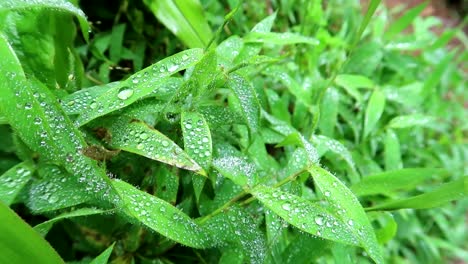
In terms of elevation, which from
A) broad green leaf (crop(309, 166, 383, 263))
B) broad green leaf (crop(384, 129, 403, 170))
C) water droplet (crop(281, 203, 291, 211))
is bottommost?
broad green leaf (crop(384, 129, 403, 170))

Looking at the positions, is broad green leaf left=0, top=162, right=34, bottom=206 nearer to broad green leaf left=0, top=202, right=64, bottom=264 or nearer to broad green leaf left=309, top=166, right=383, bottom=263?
broad green leaf left=0, top=202, right=64, bottom=264

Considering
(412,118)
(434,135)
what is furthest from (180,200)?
(434,135)

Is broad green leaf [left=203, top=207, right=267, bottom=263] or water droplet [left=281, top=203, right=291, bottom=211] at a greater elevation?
water droplet [left=281, top=203, right=291, bottom=211]

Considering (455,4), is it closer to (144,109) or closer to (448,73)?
(448,73)

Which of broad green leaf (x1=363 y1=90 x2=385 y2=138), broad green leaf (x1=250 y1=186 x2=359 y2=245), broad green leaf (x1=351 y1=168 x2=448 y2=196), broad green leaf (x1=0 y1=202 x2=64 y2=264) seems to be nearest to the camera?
broad green leaf (x1=0 y1=202 x2=64 y2=264)

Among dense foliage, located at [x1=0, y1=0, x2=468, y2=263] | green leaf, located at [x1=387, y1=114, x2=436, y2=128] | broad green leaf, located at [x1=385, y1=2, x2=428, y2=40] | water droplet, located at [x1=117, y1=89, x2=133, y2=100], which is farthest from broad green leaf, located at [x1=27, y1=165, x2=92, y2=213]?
broad green leaf, located at [x1=385, y1=2, x2=428, y2=40]

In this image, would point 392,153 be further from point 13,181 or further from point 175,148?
point 13,181

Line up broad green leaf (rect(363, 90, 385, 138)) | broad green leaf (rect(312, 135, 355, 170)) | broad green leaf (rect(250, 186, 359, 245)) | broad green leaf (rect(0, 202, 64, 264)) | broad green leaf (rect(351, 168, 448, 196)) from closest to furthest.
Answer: broad green leaf (rect(0, 202, 64, 264))
broad green leaf (rect(250, 186, 359, 245))
broad green leaf (rect(351, 168, 448, 196))
broad green leaf (rect(312, 135, 355, 170))
broad green leaf (rect(363, 90, 385, 138))

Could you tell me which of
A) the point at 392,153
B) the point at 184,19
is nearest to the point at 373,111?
the point at 392,153
